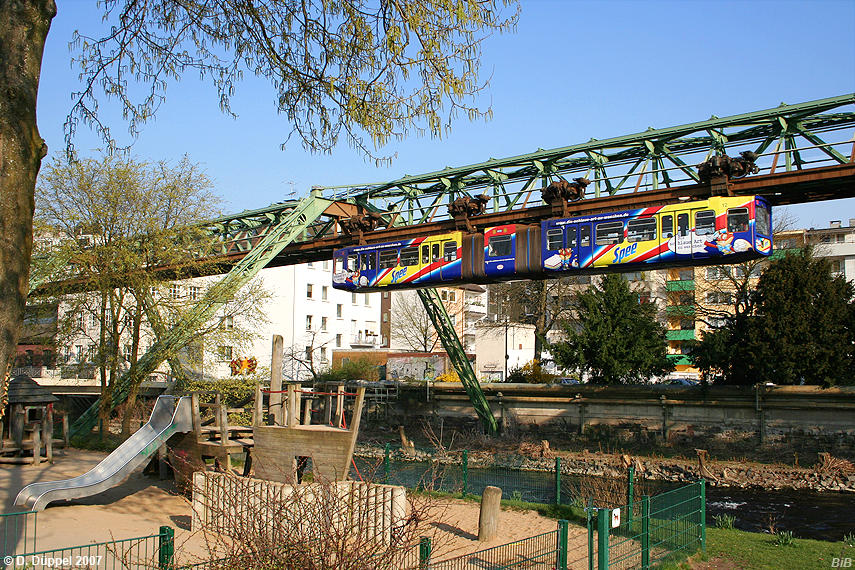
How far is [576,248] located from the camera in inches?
960

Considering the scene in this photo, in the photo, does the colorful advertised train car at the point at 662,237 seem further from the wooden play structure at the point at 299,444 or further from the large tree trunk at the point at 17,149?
the large tree trunk at the point at 17,149

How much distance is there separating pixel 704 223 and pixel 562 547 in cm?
1399

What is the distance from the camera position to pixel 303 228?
32.7m

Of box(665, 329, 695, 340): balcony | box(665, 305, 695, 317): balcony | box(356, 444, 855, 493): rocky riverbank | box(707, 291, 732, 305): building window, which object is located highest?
box(707, 291, 732, 305): building window

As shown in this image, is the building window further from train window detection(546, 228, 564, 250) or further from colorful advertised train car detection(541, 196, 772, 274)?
train window detection(546, 228, 564, 250)

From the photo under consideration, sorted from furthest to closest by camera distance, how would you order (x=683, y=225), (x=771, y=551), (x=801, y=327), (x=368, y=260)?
1. (x=801, y=327)
2. (x=368, y=260)
3. (x=683, y=225)
4. (x=771, y=551)

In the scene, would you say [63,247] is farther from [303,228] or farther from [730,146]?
[730,146]

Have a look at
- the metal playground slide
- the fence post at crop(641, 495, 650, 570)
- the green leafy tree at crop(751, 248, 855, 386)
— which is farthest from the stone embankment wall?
the metal playground slide

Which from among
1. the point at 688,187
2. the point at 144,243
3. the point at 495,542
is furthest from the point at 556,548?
the point at 144,243

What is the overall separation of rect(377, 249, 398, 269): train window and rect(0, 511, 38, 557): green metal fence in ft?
63.8

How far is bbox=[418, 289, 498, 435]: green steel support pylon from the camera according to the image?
35.4 metres

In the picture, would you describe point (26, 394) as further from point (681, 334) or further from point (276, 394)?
point (681, 334)

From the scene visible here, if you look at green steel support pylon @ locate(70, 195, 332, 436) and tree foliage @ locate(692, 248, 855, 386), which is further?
tree foliage @ locate(692, 248, 855, 386)

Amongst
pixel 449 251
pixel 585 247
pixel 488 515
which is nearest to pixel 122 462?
pixel 488 515
